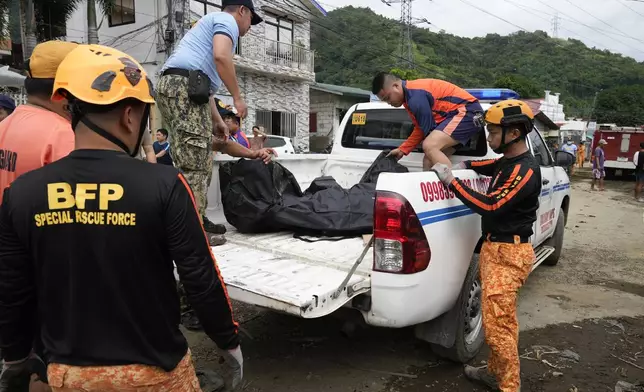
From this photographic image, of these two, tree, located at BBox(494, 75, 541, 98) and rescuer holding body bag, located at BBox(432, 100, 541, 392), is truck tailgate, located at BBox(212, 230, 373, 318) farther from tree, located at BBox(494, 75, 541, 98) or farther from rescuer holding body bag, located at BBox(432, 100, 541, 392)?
tree, located at BBox(494, 75, 541, 98)

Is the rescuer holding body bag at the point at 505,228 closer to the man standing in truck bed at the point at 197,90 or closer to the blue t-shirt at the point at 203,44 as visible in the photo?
the man standing in truck bed at the point at 197,90

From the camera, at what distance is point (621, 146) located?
2159 centimetres

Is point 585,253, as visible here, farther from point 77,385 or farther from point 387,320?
point 77,385

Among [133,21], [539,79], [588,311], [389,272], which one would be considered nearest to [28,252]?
[389,272]

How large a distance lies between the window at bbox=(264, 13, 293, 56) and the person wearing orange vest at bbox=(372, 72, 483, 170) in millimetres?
19138

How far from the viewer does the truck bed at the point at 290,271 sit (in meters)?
2.62

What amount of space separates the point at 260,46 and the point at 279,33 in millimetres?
2170

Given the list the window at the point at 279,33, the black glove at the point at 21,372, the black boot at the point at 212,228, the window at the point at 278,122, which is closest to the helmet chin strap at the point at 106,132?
the black glove at the point at 21,372

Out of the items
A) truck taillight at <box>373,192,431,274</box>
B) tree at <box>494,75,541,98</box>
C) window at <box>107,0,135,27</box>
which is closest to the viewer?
truck taillight at <box>373,192,431,274</box>

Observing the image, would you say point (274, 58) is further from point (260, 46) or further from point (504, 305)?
point (504, 305)

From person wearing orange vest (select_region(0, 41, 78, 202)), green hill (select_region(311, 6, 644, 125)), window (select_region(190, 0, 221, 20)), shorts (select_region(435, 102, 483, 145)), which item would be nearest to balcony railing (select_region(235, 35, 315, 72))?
window (select_region(190, 0, 221, 20))

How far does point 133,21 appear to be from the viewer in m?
19.0

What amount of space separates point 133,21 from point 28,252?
20.0 meters

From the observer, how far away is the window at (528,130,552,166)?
488 cm
